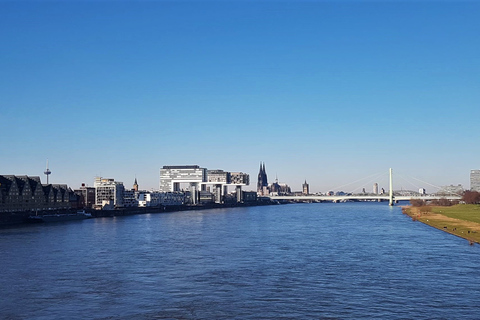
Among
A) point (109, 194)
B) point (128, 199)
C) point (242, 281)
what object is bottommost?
point (242, 281)

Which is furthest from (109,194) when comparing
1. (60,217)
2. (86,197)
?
(60,217)

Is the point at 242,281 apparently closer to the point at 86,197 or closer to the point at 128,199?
the point at 86,197

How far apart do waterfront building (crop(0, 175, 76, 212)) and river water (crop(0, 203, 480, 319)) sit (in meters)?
65.6

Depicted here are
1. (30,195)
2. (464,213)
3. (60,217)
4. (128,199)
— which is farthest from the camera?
(128,199)

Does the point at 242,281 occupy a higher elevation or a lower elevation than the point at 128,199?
lower

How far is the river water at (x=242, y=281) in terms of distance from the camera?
2719 cm

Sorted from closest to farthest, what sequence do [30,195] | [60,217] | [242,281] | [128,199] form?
[242,281], [60,217], [30,195], [128,199]

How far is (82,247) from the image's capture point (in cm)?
5697

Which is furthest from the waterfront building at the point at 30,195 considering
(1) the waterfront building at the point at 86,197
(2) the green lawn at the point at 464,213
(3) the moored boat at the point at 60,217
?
(2) the green lawn at the point at 464,213

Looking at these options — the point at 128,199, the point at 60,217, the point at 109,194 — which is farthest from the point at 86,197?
the point at 60,217

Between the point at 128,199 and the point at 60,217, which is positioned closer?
the point at 60,217

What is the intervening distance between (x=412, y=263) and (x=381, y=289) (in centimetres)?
1222

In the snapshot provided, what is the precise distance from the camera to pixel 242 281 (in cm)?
3481

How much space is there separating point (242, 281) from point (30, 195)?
10835 centimetres
